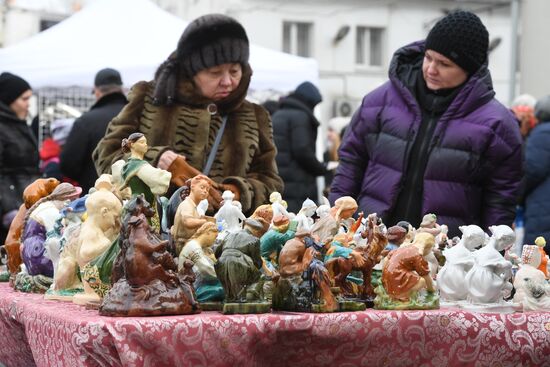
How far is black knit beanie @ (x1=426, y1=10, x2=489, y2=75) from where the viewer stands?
152 inches

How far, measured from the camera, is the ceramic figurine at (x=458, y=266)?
2982 millimetres

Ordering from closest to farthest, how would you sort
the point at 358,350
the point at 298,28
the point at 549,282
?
1. the point at 358,350
2. the point at 549,282
3. the point at 298,28

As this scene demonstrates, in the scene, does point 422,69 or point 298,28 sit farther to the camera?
point 298,28

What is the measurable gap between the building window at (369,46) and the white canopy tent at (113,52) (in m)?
13.4

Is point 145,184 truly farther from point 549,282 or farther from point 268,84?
point 268,84

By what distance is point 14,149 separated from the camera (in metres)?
5.59

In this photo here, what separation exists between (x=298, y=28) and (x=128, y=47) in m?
13.5

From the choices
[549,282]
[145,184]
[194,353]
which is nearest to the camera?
[194,353]

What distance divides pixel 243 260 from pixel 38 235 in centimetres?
92

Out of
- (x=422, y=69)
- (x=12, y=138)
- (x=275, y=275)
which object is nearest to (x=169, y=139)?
(x=422, y=69)

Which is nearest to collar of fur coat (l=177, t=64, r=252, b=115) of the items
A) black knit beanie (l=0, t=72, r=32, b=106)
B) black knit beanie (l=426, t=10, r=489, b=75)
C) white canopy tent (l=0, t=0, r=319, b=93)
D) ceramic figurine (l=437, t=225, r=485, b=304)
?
black knit beanie (l=426, t=10, r=489, b=75)

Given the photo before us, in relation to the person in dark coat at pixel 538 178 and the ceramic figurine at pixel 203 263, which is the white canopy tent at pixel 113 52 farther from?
the ceramic figurine at pixel 203 263

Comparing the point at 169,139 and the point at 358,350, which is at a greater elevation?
the point at 169,139

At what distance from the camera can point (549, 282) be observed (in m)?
3.06
